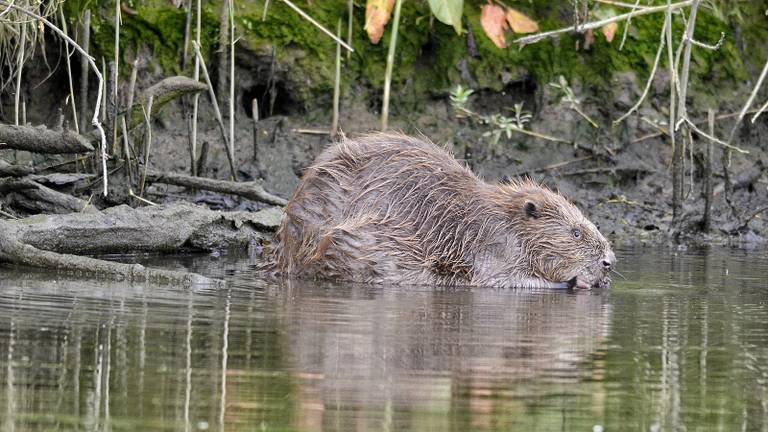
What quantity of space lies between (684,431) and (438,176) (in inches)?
188

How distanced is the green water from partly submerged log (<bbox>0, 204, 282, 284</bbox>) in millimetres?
249

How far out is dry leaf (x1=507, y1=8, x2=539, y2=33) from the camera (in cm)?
1177

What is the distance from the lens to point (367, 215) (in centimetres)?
859

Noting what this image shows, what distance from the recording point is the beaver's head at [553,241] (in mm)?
8969

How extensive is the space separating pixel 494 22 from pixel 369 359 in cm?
688

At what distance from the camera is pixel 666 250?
1070 centimetres

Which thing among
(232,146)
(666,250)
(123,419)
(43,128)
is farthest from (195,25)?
(123,419)

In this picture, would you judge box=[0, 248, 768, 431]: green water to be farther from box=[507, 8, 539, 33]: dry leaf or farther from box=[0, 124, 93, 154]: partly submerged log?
box=[507, 8, 539, 33]: dry leaf

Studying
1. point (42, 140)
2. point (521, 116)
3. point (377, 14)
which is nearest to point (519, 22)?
point (521, 116)

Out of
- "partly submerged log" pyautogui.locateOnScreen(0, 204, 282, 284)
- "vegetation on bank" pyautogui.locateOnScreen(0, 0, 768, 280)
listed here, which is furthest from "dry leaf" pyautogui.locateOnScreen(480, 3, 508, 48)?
"partly submerged log" pyautogui.locateOnScreen(0, 204, 282, 284)

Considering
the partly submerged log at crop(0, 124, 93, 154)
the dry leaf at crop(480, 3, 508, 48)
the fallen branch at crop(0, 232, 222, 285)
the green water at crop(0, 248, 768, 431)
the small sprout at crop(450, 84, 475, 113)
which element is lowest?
the green water at crop(0, 248, 768, 431)

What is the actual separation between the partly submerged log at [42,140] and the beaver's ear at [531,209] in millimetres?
2748

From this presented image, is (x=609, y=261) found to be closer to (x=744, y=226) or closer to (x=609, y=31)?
(x=744, y=226)

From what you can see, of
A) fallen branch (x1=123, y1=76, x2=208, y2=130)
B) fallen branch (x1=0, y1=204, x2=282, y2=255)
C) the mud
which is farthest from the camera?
the mud
